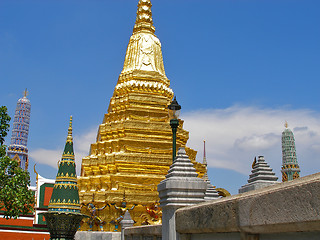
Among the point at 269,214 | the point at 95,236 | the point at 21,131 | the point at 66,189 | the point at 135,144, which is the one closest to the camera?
the point at 269,214

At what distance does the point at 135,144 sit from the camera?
Result: 24.3 metres

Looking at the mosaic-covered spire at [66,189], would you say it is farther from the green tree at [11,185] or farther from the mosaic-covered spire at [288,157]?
the mosaic-covered spire at [288,157]

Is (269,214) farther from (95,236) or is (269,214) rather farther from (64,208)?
(95,236)

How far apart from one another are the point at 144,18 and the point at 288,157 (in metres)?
42.9

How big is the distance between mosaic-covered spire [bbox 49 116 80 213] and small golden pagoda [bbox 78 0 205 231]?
39.5ft

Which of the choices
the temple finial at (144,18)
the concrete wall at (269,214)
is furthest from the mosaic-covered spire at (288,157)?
the concrete wall at (269,214)

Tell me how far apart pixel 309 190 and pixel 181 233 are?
10.2 ft

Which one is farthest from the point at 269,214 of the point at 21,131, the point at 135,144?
the point at 21,131

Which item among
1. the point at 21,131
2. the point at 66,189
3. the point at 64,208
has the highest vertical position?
the point at 21,131

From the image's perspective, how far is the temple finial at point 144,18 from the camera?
3019cm

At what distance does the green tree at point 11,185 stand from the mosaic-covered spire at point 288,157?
5516 cm

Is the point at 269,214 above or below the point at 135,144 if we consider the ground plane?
below

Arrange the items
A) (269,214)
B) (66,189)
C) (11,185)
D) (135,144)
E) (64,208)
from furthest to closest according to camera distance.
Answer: (135,144), (11,185), (66,189), (64,208), (269,214)

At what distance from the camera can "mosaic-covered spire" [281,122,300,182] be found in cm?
6234
